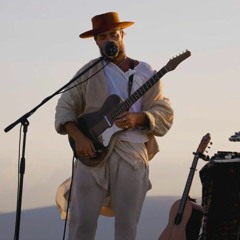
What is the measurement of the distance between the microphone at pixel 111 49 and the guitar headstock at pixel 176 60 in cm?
44

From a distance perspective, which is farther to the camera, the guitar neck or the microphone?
the guitar neck

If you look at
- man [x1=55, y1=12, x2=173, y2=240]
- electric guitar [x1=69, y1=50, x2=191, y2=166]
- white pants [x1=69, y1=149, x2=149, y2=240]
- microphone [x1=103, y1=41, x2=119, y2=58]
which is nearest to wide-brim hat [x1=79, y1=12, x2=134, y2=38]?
man [x1=55, y1=12, x2=173, y2=240]

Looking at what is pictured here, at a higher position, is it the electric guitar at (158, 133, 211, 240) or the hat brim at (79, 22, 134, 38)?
the hat brim at (79, 22, 134, 38)

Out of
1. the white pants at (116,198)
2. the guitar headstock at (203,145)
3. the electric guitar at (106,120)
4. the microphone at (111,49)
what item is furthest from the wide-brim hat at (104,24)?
the guitar headstock at (203,145)

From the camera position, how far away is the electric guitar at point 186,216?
632 centimetres

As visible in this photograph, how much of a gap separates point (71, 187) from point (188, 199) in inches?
54.4

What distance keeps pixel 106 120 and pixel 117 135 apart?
133 mm

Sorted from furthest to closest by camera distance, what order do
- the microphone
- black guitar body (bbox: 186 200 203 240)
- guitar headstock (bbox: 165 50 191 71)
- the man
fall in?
1. black guitar body (bbox: 186 200 203 240)
2. guitar headstock (bbox: 165 50 191 71)
3. the man
4. the microphone

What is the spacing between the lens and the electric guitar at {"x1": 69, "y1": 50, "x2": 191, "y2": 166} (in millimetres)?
5148

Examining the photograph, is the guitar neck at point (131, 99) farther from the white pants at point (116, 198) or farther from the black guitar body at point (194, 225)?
the black guitar body at point (194, 225)

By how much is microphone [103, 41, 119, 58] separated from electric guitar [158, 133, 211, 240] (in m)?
1.71

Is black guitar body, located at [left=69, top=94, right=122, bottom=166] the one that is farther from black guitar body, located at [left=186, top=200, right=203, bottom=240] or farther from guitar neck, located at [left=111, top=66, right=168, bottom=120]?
black guitar body, located at [left=186, top=200, right=203, bottom=240]

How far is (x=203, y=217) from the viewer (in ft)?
20.4

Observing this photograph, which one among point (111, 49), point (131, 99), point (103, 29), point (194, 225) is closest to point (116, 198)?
point (131, 99)
